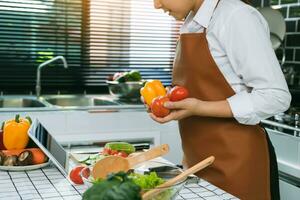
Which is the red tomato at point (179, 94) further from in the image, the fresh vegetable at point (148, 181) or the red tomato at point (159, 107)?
the fresh vegetable at point (148, 181)

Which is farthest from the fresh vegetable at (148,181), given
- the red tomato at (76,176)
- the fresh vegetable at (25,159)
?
the fresh vegetable at (25,159)

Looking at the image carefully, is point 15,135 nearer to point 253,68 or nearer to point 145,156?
point 145,156

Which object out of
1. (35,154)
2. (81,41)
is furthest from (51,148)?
(81,41)

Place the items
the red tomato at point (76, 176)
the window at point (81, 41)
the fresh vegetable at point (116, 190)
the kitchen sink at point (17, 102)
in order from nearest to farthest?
1. the fresh vegetable at point (116, 190)
2. the red tomato at point (76, 176)
3. the kitchen sink at point (17, 102)
4. the window at point (81, 41)

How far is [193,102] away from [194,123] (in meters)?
0.16

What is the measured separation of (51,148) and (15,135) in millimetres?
133

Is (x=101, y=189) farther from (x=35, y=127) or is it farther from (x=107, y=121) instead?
(x=107, y=121)

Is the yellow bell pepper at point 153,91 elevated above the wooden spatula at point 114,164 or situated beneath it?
elevated above

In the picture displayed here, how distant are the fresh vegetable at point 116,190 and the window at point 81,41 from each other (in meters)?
2.34

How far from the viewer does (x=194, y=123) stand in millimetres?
1542

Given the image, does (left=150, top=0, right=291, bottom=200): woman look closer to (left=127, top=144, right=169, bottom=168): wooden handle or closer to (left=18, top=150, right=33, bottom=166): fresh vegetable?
(left=127, top=144, right=169, bottom=168): wooden handle

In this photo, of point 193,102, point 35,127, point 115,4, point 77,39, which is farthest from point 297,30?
point 35,127

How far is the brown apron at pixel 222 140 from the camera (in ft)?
4.78

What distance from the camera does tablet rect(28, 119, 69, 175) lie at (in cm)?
136
